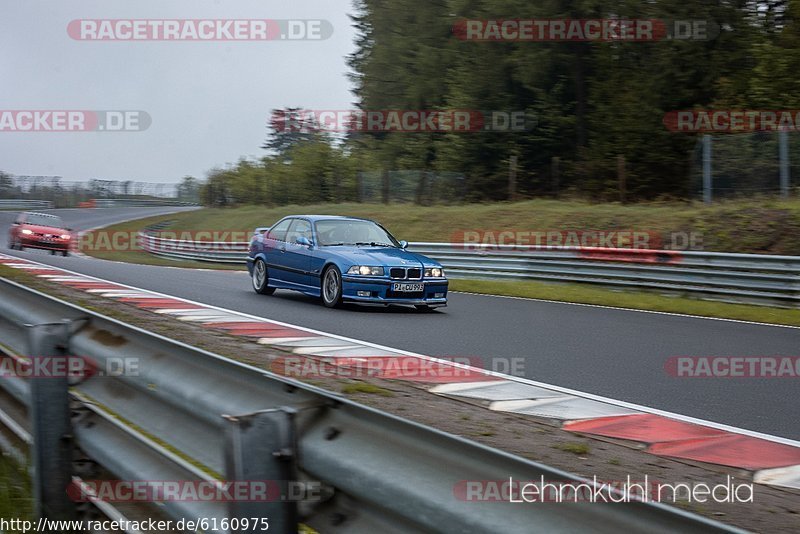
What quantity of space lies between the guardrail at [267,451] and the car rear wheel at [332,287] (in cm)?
906

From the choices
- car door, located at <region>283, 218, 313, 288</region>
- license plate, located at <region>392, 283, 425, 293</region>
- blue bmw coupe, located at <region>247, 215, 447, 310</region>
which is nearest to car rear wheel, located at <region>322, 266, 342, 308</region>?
blue bmw coupe, located at <region>247, 215, 447, 310</region>

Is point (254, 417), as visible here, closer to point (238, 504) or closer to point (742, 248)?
point (238, 504)

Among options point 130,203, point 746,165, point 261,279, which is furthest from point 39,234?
point 130,203

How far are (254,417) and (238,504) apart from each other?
0.25 metres

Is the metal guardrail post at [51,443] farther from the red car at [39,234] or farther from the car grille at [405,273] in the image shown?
the red car at [39,234]

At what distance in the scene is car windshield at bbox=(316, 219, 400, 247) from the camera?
546 inches

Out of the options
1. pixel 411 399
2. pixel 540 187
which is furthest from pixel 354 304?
pixel 540 187

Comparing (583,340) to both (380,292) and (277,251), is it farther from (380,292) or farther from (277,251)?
(277,251)

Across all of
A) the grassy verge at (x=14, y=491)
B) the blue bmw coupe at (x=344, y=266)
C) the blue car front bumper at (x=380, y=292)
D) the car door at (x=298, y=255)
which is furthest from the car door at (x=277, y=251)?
the grassy verge at (x=14, y=491)

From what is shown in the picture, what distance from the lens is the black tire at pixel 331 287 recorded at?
12906 millimetres

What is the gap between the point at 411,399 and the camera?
649cm

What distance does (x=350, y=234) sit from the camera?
14039mm

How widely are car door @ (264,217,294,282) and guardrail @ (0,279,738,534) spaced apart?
1057 centimetres

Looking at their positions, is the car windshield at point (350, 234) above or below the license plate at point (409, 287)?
above
